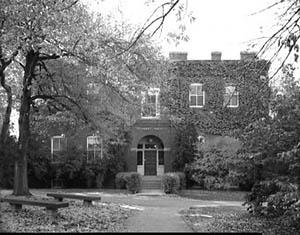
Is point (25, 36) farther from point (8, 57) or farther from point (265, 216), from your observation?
point (265, 216)

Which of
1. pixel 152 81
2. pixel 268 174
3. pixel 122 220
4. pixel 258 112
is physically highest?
pixel 152 81

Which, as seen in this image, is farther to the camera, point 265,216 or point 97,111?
point 97,111

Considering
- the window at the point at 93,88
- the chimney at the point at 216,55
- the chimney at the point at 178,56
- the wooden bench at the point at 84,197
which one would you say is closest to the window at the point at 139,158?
the chimney at the point at 178,56

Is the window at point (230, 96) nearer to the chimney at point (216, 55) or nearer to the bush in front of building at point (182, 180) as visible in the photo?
the chimney at point (216, 55)

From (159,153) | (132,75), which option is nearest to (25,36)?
(132,75)

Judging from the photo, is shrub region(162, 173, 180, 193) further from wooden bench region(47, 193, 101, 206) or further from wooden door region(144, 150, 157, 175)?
wooden bench region(47, 193, 101, 206)

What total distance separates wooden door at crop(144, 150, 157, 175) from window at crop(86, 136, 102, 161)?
356cm

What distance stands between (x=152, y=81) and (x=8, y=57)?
5.26 meters

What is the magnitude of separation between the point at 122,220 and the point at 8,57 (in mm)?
6607

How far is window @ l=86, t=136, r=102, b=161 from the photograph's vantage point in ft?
115

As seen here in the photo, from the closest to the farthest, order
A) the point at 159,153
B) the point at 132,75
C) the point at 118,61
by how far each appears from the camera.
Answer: the point at 118,61
the point at 132,75
the point at 159,153

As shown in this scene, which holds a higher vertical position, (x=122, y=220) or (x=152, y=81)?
(x=152, y=81)

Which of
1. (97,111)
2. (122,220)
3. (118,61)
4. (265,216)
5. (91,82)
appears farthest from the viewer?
(97,111)

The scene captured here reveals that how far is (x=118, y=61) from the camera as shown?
50.8ft
